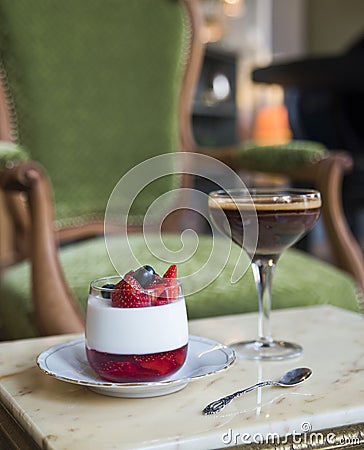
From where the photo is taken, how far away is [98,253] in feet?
4.70

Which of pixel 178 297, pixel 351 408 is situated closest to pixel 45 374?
pixel 178 297

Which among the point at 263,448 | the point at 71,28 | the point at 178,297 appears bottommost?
the point at 263,448

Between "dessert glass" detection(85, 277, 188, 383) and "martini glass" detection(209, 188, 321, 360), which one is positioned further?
"martini glass" detection(209, 188, 321, 360)

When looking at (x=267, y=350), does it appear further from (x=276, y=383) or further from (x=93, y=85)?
(x=93, y=85)

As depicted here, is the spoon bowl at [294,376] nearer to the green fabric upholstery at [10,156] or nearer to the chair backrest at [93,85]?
the green fabric upholstery at [10,156]

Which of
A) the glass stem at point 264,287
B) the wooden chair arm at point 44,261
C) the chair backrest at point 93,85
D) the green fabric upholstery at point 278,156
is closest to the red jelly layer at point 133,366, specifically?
the glass stem at point 264,287

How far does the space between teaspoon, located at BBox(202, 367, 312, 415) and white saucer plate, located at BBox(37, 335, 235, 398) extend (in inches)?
1.2

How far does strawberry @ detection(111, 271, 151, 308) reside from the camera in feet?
2.32

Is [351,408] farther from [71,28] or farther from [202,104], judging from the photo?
[202,104]

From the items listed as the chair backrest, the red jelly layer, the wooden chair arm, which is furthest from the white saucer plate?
the chair backrest

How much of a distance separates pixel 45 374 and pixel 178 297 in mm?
178

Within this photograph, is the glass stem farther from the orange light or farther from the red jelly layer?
the orange light

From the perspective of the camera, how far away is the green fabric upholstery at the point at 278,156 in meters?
1.57

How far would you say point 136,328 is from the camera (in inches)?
28.1
